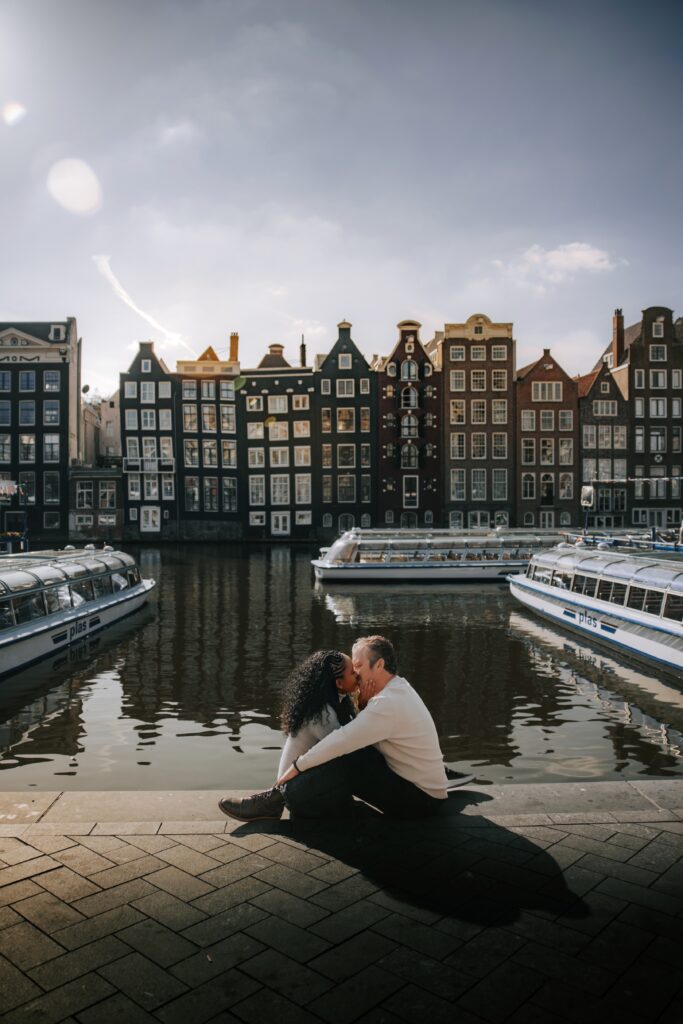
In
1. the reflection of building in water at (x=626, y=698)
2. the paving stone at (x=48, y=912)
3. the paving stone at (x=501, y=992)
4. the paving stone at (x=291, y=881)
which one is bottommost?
the reflection of building in water at (x=626, y=698)

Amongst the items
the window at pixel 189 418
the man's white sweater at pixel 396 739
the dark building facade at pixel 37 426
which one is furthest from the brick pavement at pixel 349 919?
the dark building facade at pixel 37 426

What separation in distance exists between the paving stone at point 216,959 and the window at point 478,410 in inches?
2645

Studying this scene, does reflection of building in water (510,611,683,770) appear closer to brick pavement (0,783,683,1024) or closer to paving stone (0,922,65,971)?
brick pavement (0,783,683,1024)

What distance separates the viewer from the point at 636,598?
19438mm

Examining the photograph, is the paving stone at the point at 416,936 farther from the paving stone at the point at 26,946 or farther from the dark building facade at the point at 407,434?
the dark building facade at the point at 407,434

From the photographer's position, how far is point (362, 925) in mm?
4742

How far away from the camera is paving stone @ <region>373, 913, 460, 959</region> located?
14.7ft

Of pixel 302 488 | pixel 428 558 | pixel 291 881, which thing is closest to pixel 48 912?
pixel 291 881

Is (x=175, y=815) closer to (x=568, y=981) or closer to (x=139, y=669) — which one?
(x=568, y=981)

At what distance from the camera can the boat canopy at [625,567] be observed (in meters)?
18.1

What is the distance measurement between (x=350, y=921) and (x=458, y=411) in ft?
219

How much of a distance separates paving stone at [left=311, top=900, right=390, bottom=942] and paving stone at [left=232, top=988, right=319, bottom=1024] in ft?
2.05

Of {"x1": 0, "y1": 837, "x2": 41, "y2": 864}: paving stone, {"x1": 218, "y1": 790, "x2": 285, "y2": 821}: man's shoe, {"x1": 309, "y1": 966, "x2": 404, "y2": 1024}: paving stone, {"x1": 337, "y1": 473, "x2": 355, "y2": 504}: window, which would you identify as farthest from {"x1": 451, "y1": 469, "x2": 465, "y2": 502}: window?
{"x1": 309, "y1": 966, "x2": 404, "y2": 1024}: paving stone

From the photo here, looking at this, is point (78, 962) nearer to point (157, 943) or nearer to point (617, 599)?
point (157, 943)
